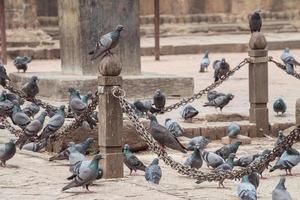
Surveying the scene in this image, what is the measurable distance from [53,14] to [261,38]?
18386 millimetres

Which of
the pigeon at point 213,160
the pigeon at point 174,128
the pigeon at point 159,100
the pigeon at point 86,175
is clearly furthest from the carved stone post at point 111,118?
the pigeon at point 159,100

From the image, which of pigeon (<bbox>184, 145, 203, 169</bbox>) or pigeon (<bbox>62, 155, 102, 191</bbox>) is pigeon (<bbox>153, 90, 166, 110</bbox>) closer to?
pigeon (<bbox>184, 145, 203, 169</bbox>)

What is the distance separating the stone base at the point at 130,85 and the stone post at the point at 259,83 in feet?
8.73

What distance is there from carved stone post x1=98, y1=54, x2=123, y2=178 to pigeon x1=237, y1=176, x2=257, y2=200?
4.59 ft

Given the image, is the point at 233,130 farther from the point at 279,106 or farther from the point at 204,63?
the point at 204,63

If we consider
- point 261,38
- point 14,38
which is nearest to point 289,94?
point 261,38

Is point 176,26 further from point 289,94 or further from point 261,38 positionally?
point 261,38

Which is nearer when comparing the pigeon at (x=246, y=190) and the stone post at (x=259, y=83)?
the pigeon at (x=246, y=190)

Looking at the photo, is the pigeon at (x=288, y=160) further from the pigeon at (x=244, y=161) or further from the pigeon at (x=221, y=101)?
the pigeon at (x=221, y=101)

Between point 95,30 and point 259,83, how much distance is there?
3.32m

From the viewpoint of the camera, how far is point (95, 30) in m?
15.8

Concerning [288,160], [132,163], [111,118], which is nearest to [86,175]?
[111,118]

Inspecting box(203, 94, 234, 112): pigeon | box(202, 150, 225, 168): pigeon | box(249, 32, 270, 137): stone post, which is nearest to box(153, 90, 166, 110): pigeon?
box(203, 94, 234, 112): pigeon

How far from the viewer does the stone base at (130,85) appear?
50.6ft
